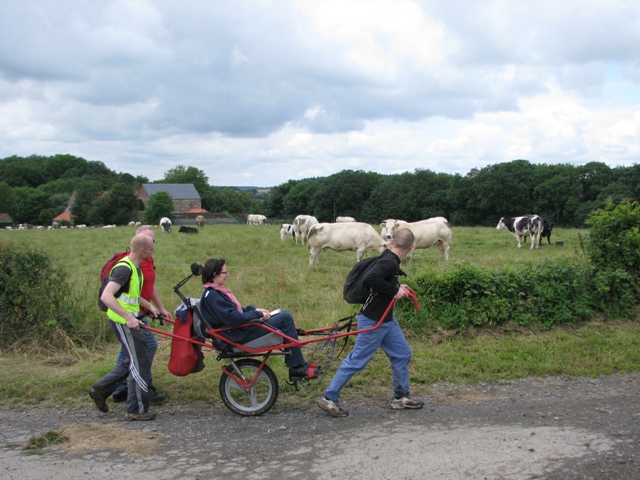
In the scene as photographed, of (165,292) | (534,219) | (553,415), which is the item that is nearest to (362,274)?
(553,415)

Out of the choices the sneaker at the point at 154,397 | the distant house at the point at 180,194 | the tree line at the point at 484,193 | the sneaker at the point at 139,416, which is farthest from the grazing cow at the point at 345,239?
the distant house at the point at 180,194

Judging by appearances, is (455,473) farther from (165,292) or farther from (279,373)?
(165,292)

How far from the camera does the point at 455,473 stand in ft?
13.2

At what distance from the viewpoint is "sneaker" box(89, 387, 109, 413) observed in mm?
5473

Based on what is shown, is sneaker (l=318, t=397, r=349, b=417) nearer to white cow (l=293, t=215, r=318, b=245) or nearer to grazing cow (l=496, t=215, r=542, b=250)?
grazing cow (l=496, t=215, r=542, b=250)

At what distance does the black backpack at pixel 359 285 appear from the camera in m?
5.28

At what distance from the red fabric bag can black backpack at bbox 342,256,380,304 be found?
5.35 feet

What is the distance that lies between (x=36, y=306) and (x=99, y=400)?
122 inches

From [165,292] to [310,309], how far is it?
4034mm

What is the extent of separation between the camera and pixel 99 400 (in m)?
5.51

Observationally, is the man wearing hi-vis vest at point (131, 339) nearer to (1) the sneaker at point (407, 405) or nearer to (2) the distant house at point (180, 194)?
(1) the sneaker at point (407, 405)

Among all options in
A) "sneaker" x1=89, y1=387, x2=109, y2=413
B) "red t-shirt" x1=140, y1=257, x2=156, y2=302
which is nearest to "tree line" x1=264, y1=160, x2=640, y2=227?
"red t-shirt" x1=140, y1=257, x2=156, y2=302

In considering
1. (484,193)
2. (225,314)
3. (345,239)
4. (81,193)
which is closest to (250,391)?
(225,314)

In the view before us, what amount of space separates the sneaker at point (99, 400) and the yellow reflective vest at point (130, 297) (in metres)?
0.85
